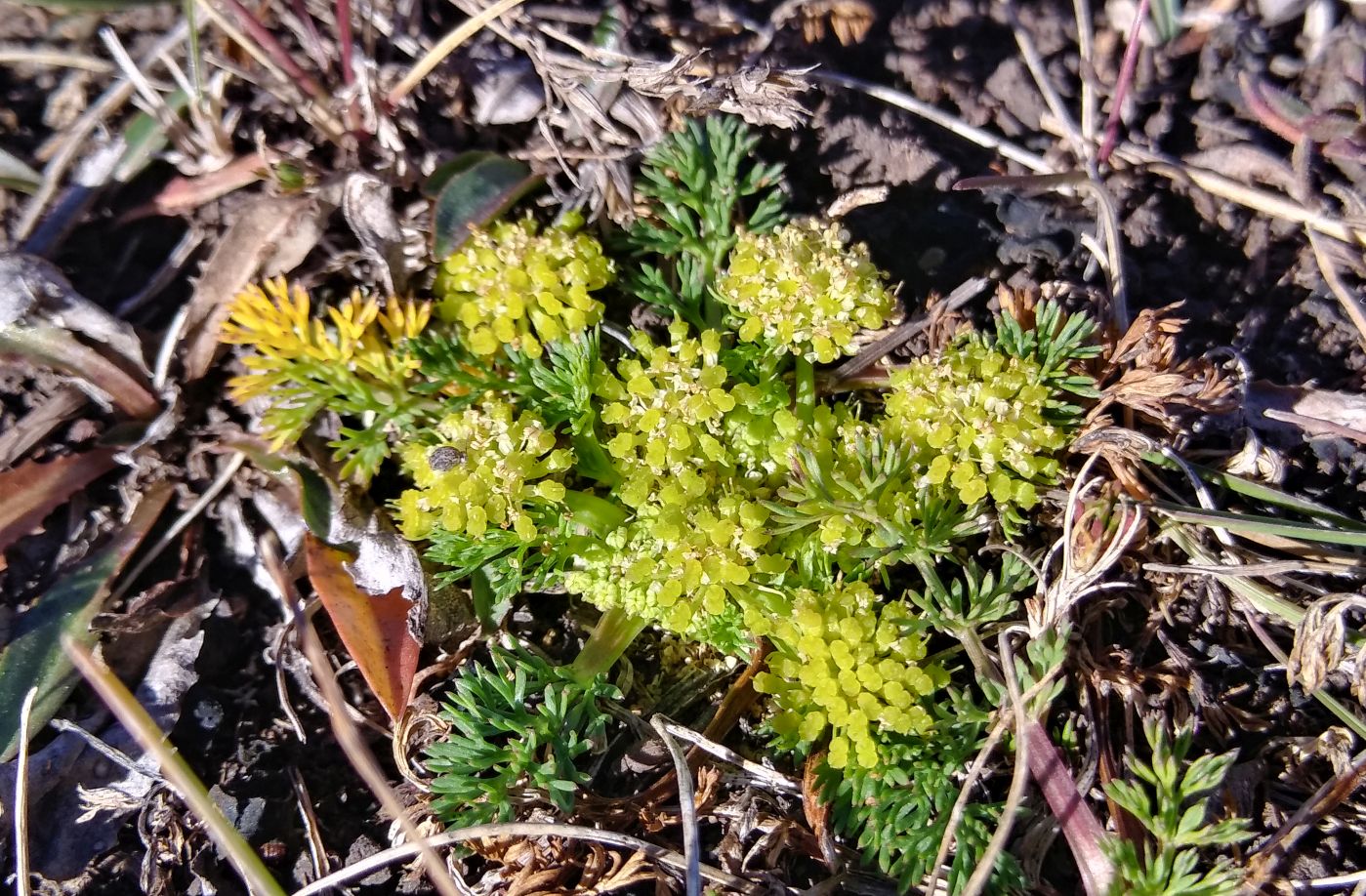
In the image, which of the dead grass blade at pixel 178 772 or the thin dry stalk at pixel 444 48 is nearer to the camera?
the dead grass blade at pixel 178 772

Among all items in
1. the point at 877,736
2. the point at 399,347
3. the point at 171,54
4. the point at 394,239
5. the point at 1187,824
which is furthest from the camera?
the point at 171,54

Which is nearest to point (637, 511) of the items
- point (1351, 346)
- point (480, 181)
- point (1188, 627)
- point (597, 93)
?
point (480, 181)

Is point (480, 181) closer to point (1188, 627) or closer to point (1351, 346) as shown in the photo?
point (1188, 627)

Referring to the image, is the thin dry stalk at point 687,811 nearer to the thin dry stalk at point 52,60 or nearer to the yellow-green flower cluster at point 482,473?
the yellow-green flower cluster at point 482,473

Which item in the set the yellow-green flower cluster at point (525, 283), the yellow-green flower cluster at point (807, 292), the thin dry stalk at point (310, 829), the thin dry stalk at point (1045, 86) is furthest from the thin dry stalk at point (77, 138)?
the thin dry stalk at point (1045, 86)

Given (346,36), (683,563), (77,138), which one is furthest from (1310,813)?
(77,138)

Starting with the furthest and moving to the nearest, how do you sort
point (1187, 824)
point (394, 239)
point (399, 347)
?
point (394, 239)
point (399, 347)
point (1187, 824)
